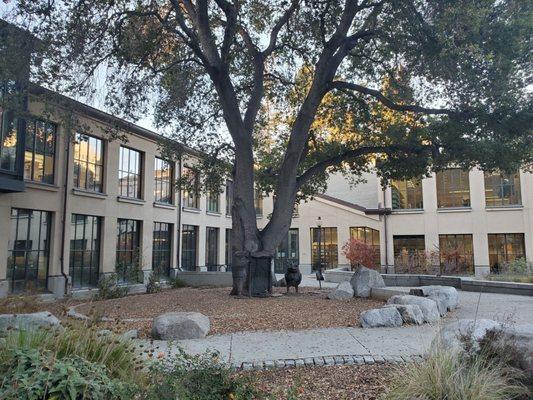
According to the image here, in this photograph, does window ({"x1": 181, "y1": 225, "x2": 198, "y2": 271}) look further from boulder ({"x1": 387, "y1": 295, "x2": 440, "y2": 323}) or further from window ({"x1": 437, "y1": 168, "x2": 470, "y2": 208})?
boulder ({"x1": 387, "y1": 295, "x2": 440, "y2": 323})

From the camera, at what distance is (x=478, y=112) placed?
1279 centimetres

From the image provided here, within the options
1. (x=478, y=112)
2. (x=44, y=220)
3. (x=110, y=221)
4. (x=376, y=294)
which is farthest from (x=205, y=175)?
(x=478, y=112)

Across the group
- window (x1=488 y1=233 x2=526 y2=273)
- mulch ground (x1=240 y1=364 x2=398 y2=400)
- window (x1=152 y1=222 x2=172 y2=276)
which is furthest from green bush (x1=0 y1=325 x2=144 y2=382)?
window (x1=488 y1=233 x2=526 y2=273)

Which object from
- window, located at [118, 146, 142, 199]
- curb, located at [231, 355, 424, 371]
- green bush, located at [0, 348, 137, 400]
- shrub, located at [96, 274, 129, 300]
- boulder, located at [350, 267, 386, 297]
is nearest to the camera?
green bush, located at [0, 348, 137, 400]

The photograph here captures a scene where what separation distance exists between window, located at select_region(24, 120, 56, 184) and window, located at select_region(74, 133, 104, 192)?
1.36 metres

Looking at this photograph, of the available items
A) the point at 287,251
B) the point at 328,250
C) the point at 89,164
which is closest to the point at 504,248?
the point at 328,250

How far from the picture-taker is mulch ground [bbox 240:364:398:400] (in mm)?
4711

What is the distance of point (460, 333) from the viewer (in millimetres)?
5543

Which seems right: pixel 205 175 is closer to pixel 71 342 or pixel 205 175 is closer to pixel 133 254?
pixel 133 254

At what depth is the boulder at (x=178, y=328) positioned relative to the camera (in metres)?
8.11

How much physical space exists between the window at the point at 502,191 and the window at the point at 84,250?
920 inches

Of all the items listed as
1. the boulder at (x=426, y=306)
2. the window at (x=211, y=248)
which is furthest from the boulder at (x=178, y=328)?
the window at (x=211, y=248)

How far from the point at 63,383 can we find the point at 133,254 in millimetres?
19099

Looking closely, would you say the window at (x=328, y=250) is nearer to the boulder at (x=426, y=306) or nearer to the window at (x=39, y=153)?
the window at (x=39, y=153)
